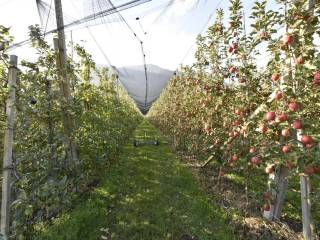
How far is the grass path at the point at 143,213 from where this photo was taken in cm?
343

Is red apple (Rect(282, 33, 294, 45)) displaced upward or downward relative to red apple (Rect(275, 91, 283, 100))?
upward

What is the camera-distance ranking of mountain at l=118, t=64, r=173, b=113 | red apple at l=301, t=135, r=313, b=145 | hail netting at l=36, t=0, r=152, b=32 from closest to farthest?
red apple at l=301, t=135, r=313, b=145 < hail netting at l=36, t=0, r=152, b=32 < mountain at l=118, t=64, r=173, b=113

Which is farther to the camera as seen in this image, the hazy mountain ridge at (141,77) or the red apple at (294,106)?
the hazy mountain ridge at (141,77)

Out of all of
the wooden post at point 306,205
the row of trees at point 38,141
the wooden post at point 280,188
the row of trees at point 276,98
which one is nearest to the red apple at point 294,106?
the row of trees at point 276,98

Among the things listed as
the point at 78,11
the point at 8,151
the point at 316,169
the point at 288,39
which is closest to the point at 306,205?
the point at 316,169

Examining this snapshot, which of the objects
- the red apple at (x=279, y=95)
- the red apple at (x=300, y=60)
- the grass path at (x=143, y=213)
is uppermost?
the red apple at (x=300, y=60)

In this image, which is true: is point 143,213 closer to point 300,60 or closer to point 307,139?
point 307,139

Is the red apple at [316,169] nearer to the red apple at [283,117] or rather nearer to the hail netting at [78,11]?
the red apple at [283,117]

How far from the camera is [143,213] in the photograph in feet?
13.1

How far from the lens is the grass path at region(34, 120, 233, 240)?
343 centimetres

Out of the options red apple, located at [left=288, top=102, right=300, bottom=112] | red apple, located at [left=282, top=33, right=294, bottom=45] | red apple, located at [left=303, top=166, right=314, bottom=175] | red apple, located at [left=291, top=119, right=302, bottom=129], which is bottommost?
red apple, located at [left=303, top=166, right=314, bottom=175]

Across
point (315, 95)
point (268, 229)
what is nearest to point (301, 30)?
point (315, 95)

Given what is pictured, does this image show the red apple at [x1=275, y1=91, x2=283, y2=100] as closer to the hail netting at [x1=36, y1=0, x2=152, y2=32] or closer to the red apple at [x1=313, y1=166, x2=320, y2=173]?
the red apple at [x1=313, y1=166, x2=320, y2=173]

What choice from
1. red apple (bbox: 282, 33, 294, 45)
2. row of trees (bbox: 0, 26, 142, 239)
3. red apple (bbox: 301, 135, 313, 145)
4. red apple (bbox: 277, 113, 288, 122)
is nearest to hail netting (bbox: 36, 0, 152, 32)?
row of trees (bbox: 0, 26, 142, 239)
